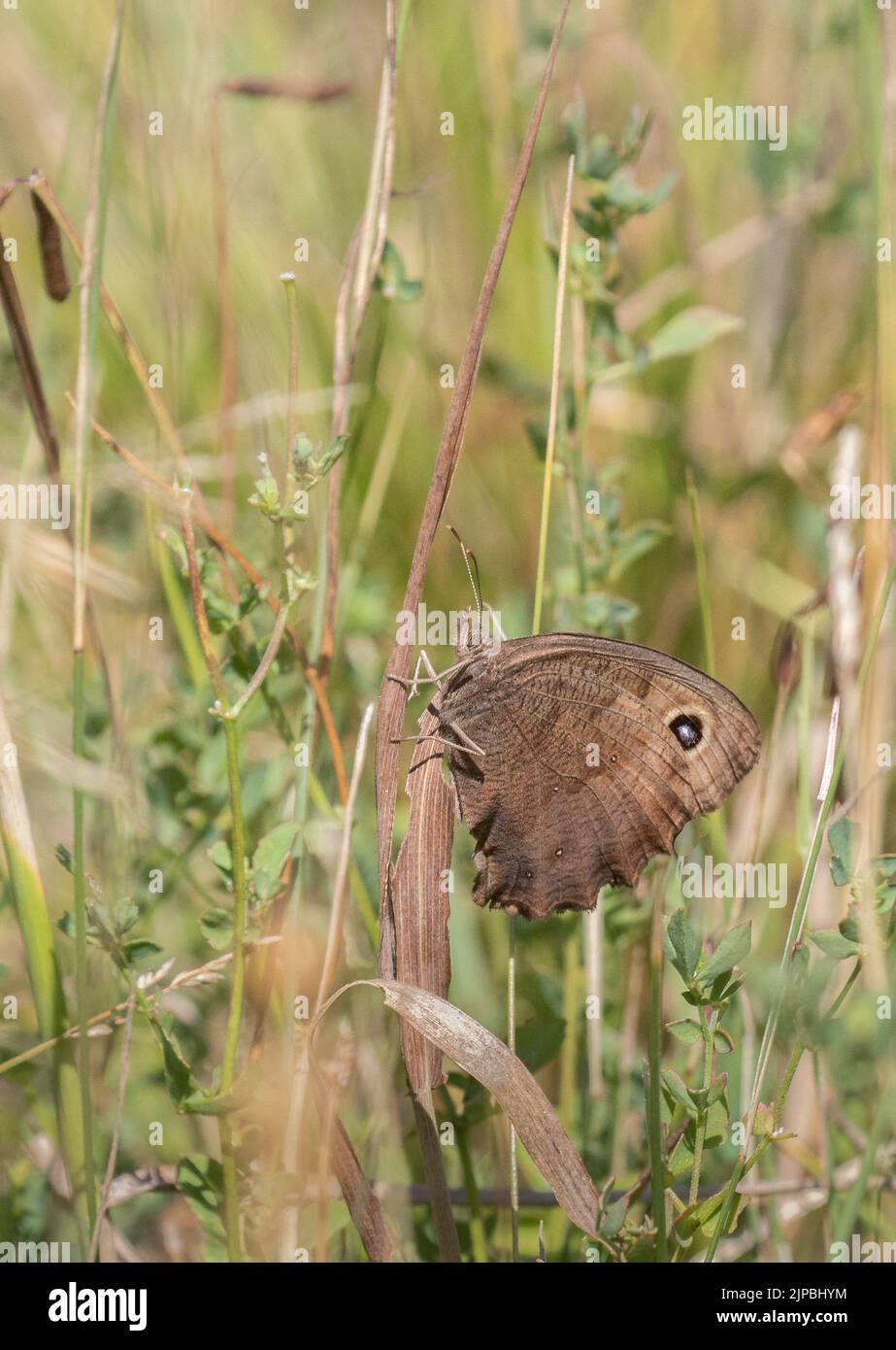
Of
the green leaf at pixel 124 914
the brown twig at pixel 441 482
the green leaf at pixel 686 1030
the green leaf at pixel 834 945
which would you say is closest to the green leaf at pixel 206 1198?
the green leaf at pixel 124 914

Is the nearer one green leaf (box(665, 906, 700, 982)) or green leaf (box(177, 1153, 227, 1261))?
green leaf (box(665, 906, 700, 982))

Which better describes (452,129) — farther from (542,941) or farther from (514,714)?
(542,941)

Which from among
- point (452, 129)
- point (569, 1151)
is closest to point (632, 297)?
point (452, 129)

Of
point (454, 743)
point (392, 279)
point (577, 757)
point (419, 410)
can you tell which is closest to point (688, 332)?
point (392, 279)

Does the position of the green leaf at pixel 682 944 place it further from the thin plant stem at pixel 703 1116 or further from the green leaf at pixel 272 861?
the green leaf at pixel 272 861

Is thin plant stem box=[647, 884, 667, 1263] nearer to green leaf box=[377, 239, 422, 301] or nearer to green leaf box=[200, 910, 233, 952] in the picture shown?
green leaf box=[200, 910, 233, 952]

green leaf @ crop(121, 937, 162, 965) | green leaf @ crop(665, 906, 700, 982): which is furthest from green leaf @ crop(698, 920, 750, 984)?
green leaf @ crop(121, 937, 162, 965)
